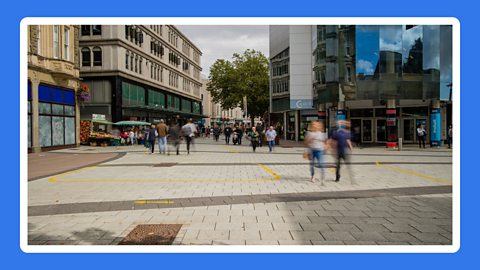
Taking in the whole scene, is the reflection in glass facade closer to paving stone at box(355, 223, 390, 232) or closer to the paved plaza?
the paved plaza

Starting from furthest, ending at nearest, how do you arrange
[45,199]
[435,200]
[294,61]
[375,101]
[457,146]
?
1. [294,61]
2. [375,101]
3. [45,199]
4. [435,200]
5. [457,146]

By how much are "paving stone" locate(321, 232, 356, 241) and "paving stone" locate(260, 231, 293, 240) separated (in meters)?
0.43

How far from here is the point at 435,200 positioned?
244 inches

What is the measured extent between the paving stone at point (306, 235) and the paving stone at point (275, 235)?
70mm

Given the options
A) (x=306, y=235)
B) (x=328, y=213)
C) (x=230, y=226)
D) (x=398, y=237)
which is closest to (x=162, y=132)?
(x=328, y=213)

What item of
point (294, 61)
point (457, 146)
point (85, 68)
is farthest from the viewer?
point (294, 61)

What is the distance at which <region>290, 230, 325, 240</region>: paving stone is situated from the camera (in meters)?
4.15

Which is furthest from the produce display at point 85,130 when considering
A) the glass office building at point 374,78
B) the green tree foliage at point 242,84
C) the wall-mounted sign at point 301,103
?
the glass office building at point 374,78

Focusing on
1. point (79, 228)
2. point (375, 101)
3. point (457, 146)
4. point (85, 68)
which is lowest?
point (79, 228)

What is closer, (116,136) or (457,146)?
(457,146)
